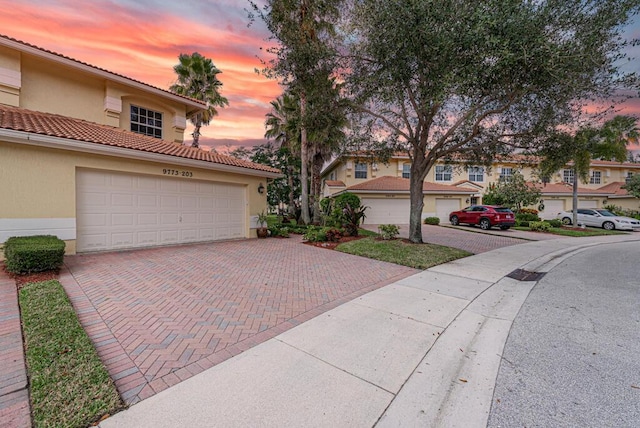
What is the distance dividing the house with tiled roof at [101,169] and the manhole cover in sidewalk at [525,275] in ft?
32.6

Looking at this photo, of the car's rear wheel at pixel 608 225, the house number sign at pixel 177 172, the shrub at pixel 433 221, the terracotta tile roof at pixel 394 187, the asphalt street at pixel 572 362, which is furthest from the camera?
the shrub at pixel 433 221

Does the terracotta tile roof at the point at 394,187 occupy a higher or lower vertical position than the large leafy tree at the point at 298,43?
lower

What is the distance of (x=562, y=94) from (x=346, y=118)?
7053 millimetres

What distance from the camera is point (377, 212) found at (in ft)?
74.6

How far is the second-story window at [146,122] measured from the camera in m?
12.6

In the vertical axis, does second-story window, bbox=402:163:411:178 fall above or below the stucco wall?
above

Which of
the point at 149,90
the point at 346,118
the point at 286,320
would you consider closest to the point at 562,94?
the point at 346,118

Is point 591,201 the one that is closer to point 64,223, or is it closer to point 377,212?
point 377,212

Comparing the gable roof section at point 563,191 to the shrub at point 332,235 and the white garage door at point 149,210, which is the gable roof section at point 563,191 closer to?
the shrub at point 332,235

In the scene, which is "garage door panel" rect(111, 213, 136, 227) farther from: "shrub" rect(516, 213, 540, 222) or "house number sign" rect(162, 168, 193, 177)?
"shrub" rect(516, 213, 540, 222)

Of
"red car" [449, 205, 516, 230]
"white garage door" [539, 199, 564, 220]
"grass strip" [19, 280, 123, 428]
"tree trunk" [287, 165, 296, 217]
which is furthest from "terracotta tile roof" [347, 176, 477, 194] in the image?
"grass strip" [19, 280, 123, 428]

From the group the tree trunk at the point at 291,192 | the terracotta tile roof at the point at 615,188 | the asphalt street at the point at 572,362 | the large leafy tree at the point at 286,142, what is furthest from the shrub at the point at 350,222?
the terracotta tile roof at the point at 615,188

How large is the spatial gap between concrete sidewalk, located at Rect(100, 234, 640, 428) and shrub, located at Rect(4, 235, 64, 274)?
559cm

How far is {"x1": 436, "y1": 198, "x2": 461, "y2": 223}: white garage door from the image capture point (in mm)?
24172
